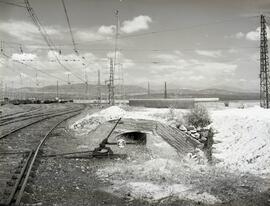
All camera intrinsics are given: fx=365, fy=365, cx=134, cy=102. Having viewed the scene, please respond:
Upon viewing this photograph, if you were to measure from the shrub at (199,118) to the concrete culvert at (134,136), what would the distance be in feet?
19.4

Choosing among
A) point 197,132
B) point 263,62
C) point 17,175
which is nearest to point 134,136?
point 197,132

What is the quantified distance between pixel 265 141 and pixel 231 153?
1.77m

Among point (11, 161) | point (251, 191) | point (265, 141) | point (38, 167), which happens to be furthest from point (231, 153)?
point (11, 161)

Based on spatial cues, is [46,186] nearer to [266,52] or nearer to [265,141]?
[265,141]

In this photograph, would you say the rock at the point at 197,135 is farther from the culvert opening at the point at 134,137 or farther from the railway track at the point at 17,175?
the railway track at the point at 17,175

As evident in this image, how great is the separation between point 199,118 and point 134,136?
20.1ft

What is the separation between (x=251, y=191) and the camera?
34.1 feet

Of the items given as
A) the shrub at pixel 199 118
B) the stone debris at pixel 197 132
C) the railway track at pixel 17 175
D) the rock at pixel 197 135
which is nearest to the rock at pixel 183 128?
the stone debris at pixel 197 132

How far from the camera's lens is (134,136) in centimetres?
2212

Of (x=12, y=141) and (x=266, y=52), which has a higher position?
(x=266, y=52)

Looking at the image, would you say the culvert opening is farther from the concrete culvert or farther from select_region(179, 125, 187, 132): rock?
select_region(179, 125, 187, 132): rock

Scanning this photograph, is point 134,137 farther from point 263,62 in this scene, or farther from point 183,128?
point 263,62

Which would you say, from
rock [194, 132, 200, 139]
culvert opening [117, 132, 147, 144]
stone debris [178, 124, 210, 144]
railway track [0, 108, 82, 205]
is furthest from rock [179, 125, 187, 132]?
railway track [0, 108, 82, 205]

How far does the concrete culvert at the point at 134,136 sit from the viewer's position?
21.1 metres
